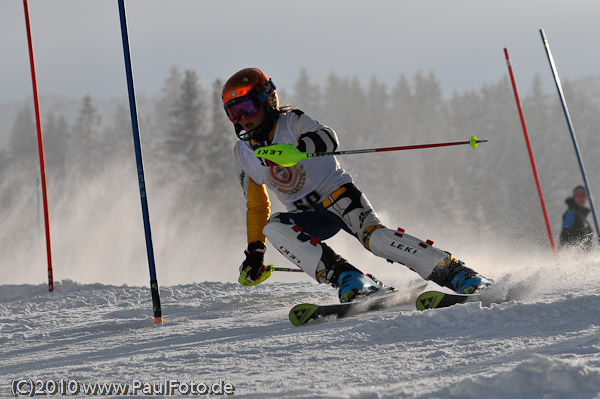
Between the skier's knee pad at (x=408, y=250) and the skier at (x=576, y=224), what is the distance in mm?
5618

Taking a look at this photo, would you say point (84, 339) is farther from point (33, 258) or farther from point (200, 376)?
point (33, 258)

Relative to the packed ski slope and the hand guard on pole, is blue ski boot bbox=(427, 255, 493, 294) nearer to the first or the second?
the packed ski slope

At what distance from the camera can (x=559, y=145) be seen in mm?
37656

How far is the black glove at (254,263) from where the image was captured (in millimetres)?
4168

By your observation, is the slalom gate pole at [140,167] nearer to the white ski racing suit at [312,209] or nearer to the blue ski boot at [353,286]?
the white ski racing suit at [312,209]

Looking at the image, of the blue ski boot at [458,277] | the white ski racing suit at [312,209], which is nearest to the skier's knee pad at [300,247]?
the white ski racing suit at [312,209]

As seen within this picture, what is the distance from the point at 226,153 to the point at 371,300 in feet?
77.8

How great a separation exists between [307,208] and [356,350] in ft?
6.15

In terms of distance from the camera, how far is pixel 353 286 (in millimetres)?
3393

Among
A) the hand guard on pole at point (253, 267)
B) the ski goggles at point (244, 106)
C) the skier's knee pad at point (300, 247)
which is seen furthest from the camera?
the hand guard on pole at point (253, 267)

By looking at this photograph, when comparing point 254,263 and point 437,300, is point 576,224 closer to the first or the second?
point 254,263

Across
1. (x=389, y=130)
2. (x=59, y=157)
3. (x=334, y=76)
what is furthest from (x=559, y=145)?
(x=59, y=157)

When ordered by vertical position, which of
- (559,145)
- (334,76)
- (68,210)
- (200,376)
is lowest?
(200,376)

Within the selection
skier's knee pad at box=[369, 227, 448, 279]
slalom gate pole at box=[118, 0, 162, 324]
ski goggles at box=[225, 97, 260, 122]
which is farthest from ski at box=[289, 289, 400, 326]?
ski goggles at box=[225, 97, 260, 122]
